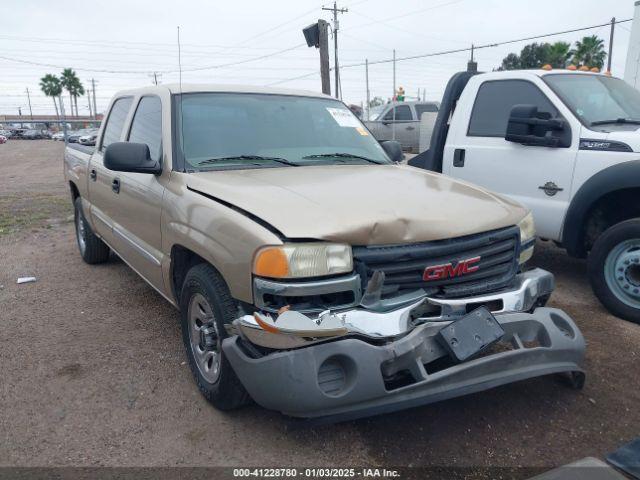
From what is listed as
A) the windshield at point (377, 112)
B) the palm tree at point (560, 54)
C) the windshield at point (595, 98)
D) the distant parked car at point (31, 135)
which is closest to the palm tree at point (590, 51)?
the palm tree at point (560, 54)

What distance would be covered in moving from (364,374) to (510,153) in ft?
11.0

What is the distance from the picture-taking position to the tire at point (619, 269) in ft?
13.6

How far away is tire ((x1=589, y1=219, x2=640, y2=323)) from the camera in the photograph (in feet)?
13.6

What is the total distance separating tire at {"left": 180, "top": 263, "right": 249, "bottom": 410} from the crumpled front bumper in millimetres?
236

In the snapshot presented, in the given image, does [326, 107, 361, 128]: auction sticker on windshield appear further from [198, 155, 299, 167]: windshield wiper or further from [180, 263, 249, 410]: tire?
[180, 263, 249, 410]: tire

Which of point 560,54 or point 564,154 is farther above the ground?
point 560,54

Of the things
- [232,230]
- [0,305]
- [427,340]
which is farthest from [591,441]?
[0,305]

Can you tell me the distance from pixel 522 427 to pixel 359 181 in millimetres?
1584

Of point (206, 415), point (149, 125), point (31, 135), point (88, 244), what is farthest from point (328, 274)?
point (31, 135)

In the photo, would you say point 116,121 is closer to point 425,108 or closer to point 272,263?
point 272,263

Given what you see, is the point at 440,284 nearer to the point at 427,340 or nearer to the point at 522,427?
the point at 427,340

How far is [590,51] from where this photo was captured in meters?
44.8

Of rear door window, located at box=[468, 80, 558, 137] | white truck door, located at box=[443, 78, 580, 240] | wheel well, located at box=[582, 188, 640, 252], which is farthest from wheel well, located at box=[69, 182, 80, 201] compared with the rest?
wheel well, located at box=[582, 188, 640, 252]

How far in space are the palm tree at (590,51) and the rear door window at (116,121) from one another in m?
45.2
